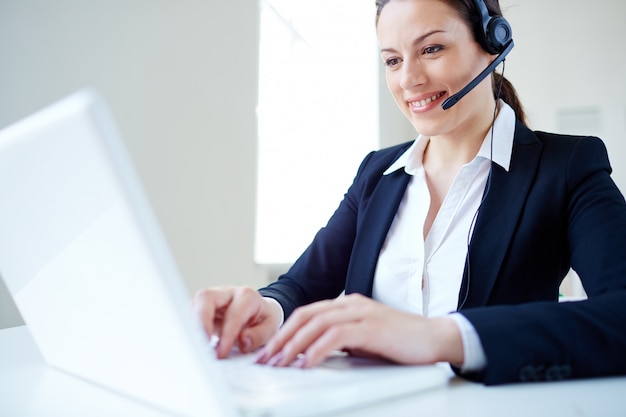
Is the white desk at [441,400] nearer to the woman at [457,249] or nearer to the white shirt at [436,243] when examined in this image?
the woman at [457,249]

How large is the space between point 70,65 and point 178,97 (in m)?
0.53

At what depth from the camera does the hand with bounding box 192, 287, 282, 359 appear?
2.43 ft

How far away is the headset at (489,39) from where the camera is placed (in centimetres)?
119

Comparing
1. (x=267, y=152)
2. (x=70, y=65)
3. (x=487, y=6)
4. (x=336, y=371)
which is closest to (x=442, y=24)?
(x=487, y=6)

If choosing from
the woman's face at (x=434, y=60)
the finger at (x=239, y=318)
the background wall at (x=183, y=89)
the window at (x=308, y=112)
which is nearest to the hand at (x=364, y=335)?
the finger at (x=239, y=318)

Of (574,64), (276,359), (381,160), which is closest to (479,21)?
(381,160)

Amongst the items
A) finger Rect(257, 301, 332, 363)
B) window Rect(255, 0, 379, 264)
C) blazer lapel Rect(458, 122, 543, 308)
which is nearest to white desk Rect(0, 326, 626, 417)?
finger Rect(257, 301, 332, 363)

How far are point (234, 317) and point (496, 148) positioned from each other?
0.69 meters

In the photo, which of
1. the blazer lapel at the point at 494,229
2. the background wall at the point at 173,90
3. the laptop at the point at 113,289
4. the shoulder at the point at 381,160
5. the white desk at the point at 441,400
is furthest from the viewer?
the background wall at the point at 173,90

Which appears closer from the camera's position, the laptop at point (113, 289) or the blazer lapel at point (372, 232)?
the laptop at point (113, 289)

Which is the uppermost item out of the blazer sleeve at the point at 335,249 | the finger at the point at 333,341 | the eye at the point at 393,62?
the eye at the point at 393,62

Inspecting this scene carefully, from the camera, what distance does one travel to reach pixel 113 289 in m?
0.46

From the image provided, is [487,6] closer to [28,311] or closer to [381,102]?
[28,311]

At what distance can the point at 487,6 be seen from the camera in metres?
1.29
